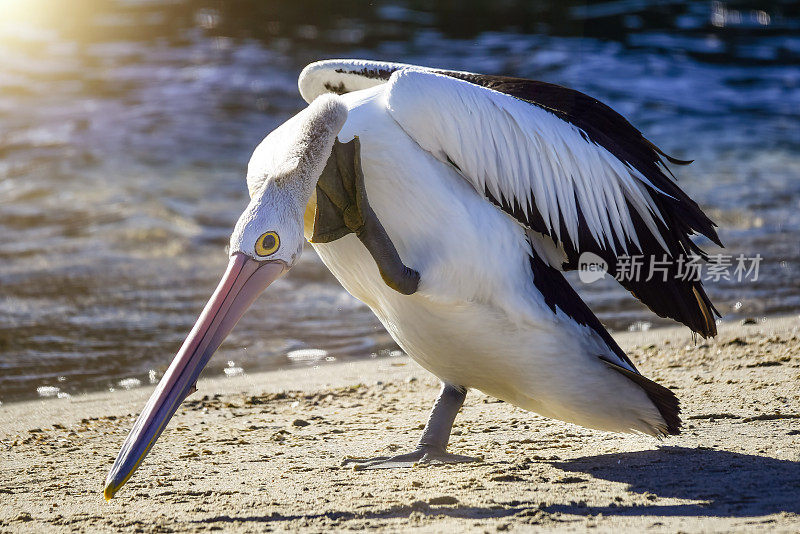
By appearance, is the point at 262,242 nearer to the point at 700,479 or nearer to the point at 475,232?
the point at 475,232

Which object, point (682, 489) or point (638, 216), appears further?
point (638, 216)

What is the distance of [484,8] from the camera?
19188 millimetres

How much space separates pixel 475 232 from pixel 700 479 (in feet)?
3.55

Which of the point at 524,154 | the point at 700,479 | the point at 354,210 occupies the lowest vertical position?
the point at 700,479

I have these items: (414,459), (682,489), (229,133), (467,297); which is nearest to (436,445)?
(414,459)

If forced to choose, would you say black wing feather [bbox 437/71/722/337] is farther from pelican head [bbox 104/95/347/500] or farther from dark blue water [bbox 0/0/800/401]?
dark blue water [bbox 0/0/800/401]

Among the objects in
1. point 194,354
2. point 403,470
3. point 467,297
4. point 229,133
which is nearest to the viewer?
point 194,354

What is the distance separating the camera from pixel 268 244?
3.03 m

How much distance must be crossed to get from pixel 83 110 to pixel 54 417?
9935 millimetres

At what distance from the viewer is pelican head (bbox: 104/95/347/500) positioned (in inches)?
115

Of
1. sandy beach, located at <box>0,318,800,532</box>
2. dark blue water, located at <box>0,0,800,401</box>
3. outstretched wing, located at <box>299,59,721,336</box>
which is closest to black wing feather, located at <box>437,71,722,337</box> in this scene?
outstretched wing, located at <box>299,59,721,336</box>

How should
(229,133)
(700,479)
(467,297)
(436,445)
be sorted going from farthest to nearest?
(229,133)
(436,445)
(467,297)
(700,479)

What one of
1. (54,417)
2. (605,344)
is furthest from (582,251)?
(54,417)

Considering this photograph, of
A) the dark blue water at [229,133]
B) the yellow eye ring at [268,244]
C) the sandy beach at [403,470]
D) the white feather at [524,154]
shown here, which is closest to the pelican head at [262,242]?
the yellow eye ring at [268,244]
